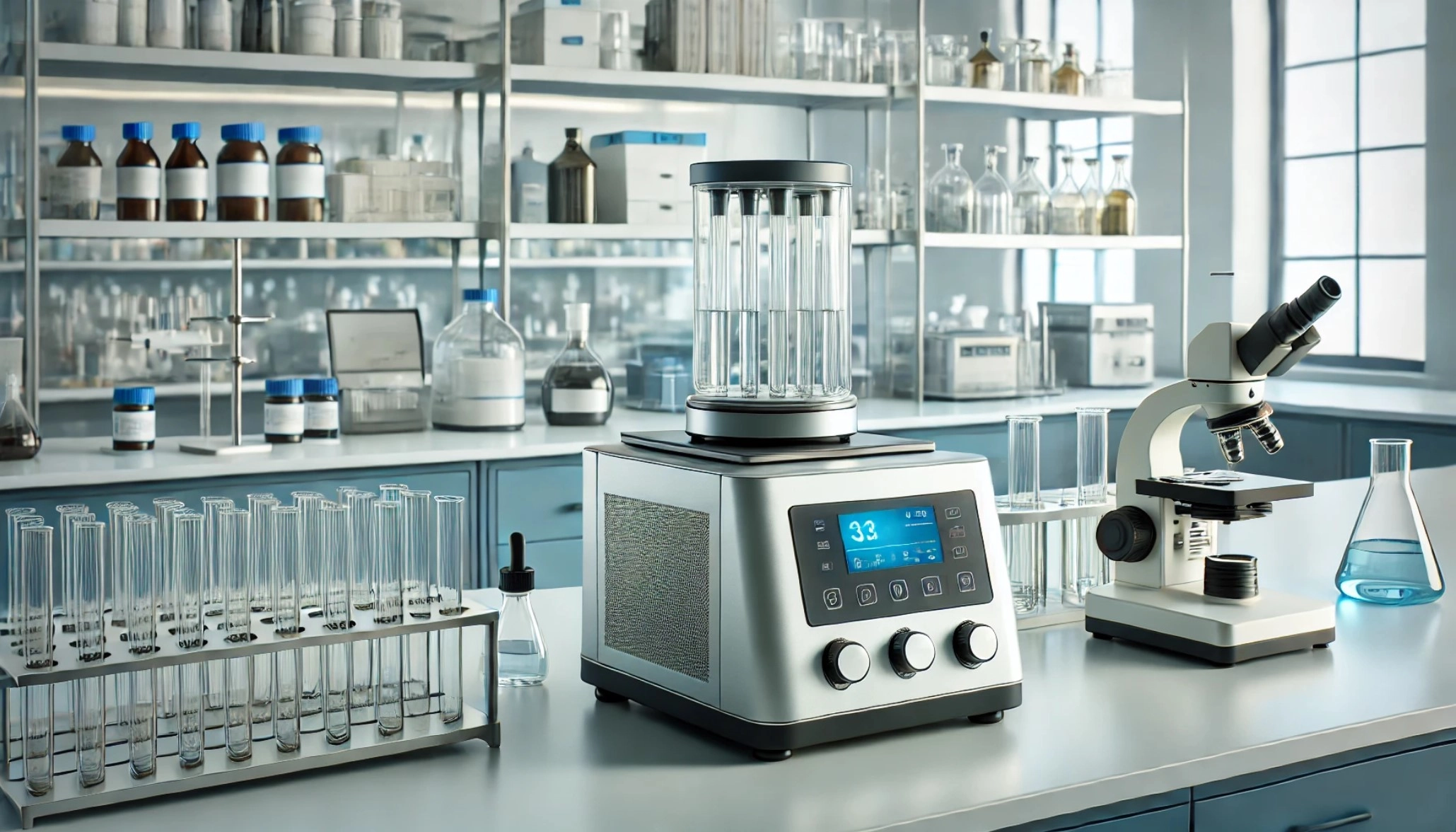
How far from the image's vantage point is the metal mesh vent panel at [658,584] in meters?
1.13

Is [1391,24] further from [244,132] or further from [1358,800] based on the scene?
[1358,800]

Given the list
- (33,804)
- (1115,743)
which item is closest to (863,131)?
(1115,743)

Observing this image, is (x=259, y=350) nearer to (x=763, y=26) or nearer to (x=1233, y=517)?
(x=763, y=26)

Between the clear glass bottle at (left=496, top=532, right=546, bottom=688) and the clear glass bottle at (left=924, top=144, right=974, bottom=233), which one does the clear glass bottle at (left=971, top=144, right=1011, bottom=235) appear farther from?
the clear glass bottle at (left=496, top=532, right=546, bottom=688)

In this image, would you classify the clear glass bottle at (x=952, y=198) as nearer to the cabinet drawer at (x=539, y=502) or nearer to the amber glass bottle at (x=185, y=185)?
the cabinet drawer at (x=539, y=502)

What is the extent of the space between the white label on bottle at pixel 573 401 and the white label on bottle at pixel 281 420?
65cm

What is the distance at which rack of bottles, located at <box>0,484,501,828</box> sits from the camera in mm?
948

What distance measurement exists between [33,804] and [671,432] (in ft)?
2.08

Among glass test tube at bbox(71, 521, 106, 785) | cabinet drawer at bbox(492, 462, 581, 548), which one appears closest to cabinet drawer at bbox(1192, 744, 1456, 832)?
glass test tube at bbox(71, 521, 106, 785)

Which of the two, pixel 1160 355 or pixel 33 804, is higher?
pixel 1160 355

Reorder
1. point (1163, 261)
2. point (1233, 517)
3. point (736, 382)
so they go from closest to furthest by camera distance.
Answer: point (736, 382) → point (1233, 517) → point (1163, 261)

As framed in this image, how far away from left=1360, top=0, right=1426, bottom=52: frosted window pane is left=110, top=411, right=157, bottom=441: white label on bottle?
13.1ft

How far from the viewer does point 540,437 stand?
3346mm

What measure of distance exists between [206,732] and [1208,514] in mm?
991
